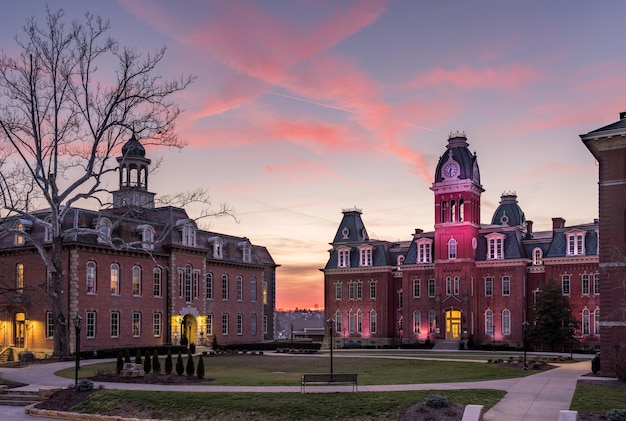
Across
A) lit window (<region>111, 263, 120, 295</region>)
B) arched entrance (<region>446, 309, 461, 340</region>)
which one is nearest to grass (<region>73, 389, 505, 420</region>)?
lit window (<region>111, 263, 120, 295</region>)

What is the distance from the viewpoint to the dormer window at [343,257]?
2982 inches

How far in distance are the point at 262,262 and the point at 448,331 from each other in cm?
1946

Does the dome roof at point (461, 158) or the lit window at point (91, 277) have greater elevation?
the dome roof at point (461, 158)

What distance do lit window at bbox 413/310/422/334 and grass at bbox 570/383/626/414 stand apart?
142 ft

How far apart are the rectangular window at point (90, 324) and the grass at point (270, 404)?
24972 mm

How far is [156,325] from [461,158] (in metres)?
32.1

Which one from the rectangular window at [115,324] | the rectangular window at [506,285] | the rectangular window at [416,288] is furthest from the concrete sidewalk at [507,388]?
the rectangular window at [416,288]

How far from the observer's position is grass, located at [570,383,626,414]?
2120 centimetres

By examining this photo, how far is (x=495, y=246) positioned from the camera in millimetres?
66812

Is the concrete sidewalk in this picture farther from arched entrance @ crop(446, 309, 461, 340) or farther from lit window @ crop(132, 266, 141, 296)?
arched entrance @ crop(446, 309, 461, 340)

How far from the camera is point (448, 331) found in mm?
67438

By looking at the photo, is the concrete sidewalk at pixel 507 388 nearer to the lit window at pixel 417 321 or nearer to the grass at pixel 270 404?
the grass at pixel 270 404

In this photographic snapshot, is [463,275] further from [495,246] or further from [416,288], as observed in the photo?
[416,288]

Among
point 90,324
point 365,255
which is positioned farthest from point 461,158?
point 90,324
